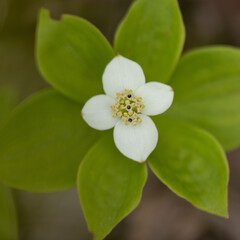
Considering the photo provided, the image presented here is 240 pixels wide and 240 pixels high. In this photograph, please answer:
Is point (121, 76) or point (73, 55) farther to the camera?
point (73, 55)

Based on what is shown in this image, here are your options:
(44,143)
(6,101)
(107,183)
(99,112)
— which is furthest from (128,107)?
(6,101)

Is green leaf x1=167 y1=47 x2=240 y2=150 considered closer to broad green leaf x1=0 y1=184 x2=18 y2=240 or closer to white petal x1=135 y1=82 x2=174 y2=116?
white petal x1=135 y1=82 x2=174 y2=116

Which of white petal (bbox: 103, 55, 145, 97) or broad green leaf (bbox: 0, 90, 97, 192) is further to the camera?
broad green leaf (bbox: 0, 90, 97, 192)

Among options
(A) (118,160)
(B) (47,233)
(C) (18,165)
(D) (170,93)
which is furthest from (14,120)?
(B) (47,233)

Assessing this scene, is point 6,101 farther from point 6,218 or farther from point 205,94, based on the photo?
point 205,94

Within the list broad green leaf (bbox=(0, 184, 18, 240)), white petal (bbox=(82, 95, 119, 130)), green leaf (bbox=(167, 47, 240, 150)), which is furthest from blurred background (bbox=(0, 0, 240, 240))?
white petal (bbox=(82, 95, 119, 130))

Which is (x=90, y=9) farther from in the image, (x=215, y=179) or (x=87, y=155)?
(x=215, y=179)
